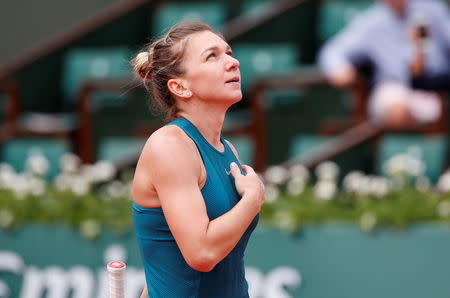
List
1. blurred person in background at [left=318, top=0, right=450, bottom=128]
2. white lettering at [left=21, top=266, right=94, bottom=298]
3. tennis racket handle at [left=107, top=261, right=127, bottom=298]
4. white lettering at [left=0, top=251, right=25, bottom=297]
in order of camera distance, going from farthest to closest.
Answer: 1. blurred person in background at [left=318, top=0, right=450, bottom=128]
2. white lettering at [left=0, top=251, right=25, bottom=297]
3. white lettering at [left=21, top=266, right=94, bottom=298]
4. tennis racket handle at [left=107, top=261, right=127, bottom=298]

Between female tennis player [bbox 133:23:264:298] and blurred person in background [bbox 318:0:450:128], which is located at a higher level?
blurred person in background [bbox 318:0:450:128]

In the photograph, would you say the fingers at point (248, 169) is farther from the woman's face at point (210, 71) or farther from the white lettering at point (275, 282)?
the white lettering at point (275, 282)

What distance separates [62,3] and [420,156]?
501 cm

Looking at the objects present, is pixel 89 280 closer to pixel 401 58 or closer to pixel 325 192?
pixel 325 192

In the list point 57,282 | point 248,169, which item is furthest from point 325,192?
point 248,169

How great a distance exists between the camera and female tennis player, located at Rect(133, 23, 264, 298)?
4.90 feet

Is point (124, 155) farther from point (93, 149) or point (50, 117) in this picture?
point (50, 117)

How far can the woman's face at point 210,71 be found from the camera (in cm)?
163

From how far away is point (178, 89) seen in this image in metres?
1.67

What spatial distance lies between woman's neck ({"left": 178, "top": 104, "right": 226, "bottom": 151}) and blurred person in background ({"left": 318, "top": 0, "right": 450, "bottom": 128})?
2.88m

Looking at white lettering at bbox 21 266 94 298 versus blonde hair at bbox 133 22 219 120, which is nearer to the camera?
blonde hair at bbox 133 22 219 120

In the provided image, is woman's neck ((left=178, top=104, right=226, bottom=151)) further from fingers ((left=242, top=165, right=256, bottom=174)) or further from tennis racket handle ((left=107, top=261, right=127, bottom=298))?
tennis racket handle ((left=107, top=261, right=127, bottom=298))

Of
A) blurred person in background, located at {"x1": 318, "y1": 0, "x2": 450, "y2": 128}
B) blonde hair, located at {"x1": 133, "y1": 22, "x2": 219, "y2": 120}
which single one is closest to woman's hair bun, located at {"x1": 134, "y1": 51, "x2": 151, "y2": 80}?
blonde hair, located at {"x1": 133, "y1": 22, "x2": 219, "y2": 120}

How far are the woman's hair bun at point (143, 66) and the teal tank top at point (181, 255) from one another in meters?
0.15
